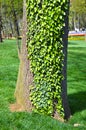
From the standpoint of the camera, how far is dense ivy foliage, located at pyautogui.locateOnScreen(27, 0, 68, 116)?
759 cm

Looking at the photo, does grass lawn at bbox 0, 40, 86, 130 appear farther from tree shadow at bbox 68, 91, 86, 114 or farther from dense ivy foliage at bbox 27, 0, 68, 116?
dense ivy foliage at bbox 27, 0, 68, 116

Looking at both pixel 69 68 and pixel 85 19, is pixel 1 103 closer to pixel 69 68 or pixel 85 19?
pixel 69 68

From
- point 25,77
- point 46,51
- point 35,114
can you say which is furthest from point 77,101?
point 35,114

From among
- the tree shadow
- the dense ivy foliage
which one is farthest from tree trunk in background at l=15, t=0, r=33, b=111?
the tree shadow

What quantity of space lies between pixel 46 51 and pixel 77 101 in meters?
2.75

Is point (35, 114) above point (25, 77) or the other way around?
the other way around

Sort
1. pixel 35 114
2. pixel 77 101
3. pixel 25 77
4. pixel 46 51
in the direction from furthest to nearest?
pixel 77 101 → pixel 25 77 → pixel 46 51 → pixel 35 114

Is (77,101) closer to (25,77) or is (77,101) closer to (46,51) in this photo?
(25,77)

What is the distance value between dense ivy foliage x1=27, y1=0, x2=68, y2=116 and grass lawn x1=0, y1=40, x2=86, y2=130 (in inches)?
25.2

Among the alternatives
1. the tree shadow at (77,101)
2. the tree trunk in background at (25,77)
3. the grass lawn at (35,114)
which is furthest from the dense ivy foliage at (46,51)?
the tree shadow at (77,101)

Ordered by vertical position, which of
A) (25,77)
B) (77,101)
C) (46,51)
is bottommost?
(77,101)

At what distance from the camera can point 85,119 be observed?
8320 millimetres

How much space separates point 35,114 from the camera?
23.7 feet

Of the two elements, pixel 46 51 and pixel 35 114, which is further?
pixel 46 51
